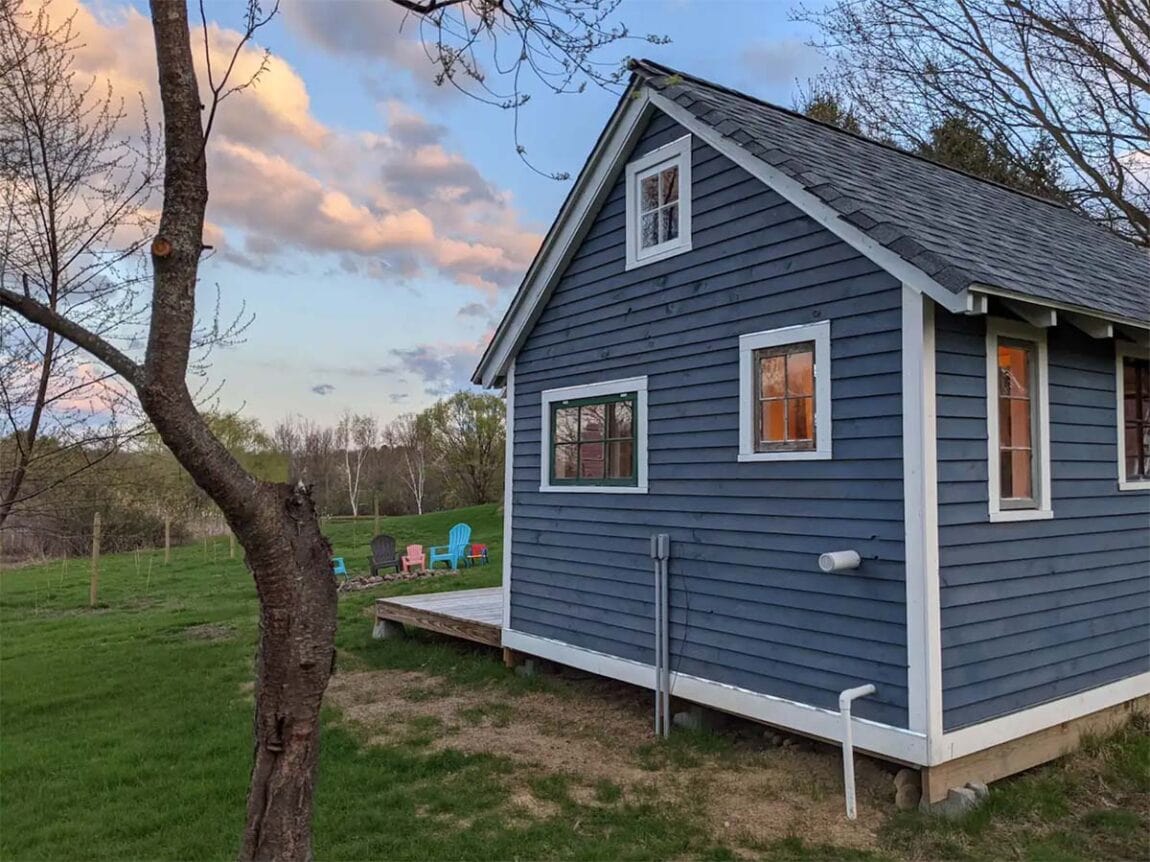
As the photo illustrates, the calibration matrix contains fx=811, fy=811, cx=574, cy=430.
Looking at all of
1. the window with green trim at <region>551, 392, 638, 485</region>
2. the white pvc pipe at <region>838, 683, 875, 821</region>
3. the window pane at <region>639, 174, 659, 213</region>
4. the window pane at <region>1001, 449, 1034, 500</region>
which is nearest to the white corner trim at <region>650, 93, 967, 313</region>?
the window pane at <region>639, 174, 659, 213</region>

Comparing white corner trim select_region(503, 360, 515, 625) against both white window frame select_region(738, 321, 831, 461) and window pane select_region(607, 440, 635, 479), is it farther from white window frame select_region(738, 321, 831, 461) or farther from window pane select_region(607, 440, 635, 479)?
white window frame select_region(738, 321, 831, 461)

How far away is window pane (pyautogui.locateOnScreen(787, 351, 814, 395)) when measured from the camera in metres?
5.23

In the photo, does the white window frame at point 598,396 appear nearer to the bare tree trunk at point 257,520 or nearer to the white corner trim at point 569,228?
the white corner trim at point 569,228

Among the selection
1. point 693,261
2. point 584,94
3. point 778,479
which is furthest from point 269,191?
point 778,479

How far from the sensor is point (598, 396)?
700cm

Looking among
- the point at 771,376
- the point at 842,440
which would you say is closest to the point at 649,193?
the point at 771,376

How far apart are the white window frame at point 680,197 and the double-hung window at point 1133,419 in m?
3.29

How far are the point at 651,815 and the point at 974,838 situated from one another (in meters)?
1.66

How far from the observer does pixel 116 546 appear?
21.7 meters

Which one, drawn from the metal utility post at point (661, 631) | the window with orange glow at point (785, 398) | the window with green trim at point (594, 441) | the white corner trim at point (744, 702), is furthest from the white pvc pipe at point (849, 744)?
the window with green trim at point (594, 441)

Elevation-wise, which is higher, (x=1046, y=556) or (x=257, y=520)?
(x=257, y=520)

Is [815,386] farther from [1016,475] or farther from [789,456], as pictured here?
[1016,475]

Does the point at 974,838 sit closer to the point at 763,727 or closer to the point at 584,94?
the point at 763,727

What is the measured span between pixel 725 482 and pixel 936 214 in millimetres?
2365
